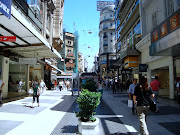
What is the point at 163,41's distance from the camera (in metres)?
8.96

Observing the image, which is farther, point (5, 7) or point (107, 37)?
point (107, 37)

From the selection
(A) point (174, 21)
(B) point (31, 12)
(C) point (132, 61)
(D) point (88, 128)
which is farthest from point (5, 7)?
(C) point (132, 61)

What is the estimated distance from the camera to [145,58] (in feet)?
55.1

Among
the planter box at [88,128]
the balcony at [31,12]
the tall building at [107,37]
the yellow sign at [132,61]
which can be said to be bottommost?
the planter box at [88,128]

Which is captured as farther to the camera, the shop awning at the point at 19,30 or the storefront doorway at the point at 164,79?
the storefront doorway at the point at 164,79

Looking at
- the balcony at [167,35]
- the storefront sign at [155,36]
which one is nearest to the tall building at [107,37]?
the storefront sign at [155,36]

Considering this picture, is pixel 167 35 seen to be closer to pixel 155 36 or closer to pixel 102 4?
pixel 155 36

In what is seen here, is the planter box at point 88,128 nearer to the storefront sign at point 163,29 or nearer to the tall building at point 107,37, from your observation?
the storefront sign at point 163,29

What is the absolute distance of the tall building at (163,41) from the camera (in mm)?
8197

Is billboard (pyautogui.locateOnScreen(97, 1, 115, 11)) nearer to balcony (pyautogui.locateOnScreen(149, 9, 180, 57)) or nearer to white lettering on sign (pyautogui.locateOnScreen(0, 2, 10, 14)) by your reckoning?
balcony (pyautogui.locateOnScreen(149, 9, 180, 57))

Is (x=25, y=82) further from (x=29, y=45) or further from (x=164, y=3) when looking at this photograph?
(x=164, y=3)

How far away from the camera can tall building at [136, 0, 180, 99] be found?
26.9ft

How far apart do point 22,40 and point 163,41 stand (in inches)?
370

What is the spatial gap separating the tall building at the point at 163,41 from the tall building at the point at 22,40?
7.67 m
